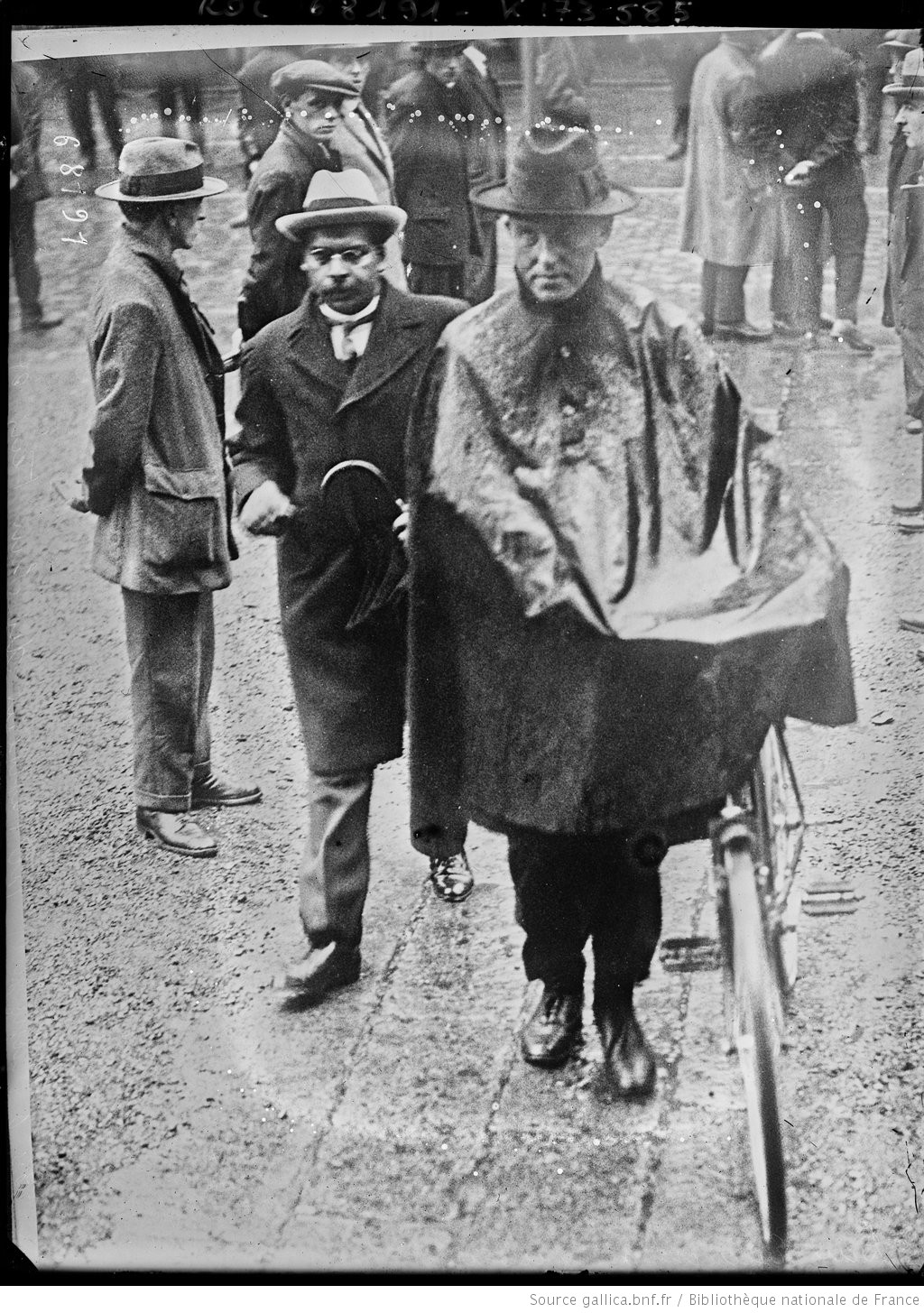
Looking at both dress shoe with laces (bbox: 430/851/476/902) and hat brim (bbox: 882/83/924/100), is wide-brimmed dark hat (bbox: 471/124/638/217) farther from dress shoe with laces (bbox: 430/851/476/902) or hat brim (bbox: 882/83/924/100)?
dress shoe with laces (bbox: 430/851/476/902)

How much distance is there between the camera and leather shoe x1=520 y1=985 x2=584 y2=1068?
3984 millimetres

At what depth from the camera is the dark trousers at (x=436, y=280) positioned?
3.88 m

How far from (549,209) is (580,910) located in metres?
1.96

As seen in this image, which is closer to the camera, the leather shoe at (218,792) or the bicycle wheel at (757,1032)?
the bicycle wheel at (757,1032)

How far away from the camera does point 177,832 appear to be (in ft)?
13.4

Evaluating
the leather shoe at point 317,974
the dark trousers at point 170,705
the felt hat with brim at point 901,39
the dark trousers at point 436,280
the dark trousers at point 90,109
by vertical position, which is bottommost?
the leather shoe at point 317,974

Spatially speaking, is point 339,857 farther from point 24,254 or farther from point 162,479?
point 24,254

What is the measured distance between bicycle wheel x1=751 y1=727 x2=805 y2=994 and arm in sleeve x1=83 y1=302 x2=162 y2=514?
2000 mm

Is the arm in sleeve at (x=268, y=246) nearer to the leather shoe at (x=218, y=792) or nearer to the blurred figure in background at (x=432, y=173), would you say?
the blurred figure in background at (x=432, y=173)

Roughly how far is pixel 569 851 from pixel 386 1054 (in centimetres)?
79

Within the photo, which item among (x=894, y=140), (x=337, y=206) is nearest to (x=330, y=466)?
(x=337, y=206)

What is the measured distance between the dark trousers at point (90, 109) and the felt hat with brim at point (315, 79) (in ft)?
1.52

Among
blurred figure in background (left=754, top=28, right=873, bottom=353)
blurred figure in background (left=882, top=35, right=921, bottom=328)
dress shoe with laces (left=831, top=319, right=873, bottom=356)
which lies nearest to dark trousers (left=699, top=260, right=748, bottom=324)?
blurred figure in background (left=754, top=28, right=873, bottom=353)

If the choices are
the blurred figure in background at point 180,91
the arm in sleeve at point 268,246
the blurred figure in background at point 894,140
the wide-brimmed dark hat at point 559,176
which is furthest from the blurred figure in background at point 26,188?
the blurred figure in background at point 894,140
